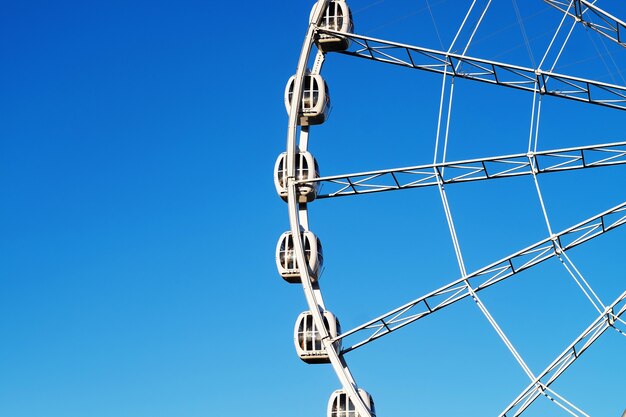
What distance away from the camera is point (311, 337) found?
3756cm

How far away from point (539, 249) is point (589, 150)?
9.44 feet

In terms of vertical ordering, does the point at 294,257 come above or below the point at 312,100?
below

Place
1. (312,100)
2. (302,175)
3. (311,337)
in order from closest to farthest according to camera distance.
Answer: (311,337) < (302,175) < (312,100)

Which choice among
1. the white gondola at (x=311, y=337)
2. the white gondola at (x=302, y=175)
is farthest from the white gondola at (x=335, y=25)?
the white gondola at (x=311, y=337)

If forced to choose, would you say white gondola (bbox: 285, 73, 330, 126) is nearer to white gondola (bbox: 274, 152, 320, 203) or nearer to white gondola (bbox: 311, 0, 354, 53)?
white gondola (bbox: 311, 0, 354, 53)

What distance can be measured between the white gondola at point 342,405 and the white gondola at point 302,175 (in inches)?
244

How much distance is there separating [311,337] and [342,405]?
2352 millimetres

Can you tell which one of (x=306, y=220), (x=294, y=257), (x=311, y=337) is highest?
(x=306, y=220)

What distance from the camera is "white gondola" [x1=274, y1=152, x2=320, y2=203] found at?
39.2 m

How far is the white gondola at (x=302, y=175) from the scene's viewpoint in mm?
39250

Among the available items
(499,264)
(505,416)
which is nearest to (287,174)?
(499,264)

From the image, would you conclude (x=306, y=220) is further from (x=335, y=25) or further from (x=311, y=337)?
(x=335, y=25)

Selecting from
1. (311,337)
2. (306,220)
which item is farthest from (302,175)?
(311,337)

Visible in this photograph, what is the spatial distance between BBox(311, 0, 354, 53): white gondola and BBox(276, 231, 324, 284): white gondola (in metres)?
6.09
